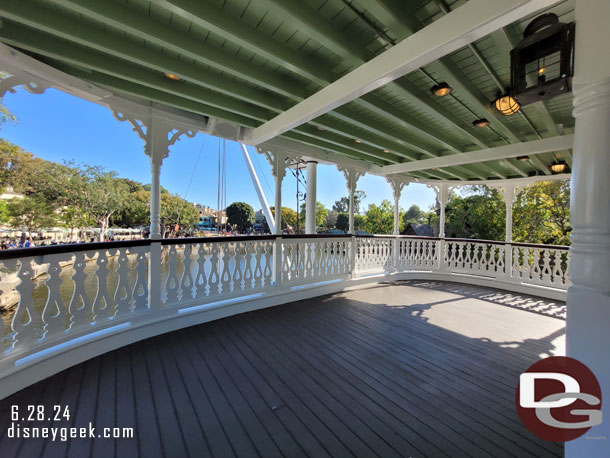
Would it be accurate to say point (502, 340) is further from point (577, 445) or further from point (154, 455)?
point (154, 455)

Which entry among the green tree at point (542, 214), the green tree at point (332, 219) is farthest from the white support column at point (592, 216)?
Answer: the green tree at point (332, 219)

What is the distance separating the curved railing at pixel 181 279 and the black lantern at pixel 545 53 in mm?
3351

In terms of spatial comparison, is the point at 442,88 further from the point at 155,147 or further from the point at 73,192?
the point at 73,192

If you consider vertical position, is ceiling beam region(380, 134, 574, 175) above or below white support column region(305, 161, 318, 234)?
above

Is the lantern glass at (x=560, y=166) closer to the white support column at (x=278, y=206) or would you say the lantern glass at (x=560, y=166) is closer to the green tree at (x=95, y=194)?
the white support column at (x=278, y=206)

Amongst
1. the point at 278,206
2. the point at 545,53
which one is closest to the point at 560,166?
the point at 545,53

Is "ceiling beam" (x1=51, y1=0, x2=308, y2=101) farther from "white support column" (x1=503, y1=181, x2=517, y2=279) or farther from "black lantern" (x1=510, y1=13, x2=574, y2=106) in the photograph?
"white support column" (x1=503, y1=181, x2=517, y2=279)

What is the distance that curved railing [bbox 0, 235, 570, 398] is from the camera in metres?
1.99

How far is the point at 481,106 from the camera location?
2793 millimetres

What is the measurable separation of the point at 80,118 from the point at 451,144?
45390mm

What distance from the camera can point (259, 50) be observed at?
1.94 m

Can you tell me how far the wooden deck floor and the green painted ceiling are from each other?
2649 mm

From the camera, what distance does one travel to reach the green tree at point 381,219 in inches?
→ 808

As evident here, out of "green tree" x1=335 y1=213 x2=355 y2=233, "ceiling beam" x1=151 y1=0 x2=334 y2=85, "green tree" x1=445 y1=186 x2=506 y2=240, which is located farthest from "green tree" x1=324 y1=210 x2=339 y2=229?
"ceiling beam" x1=151 y1=0 x2=334 y2=85
